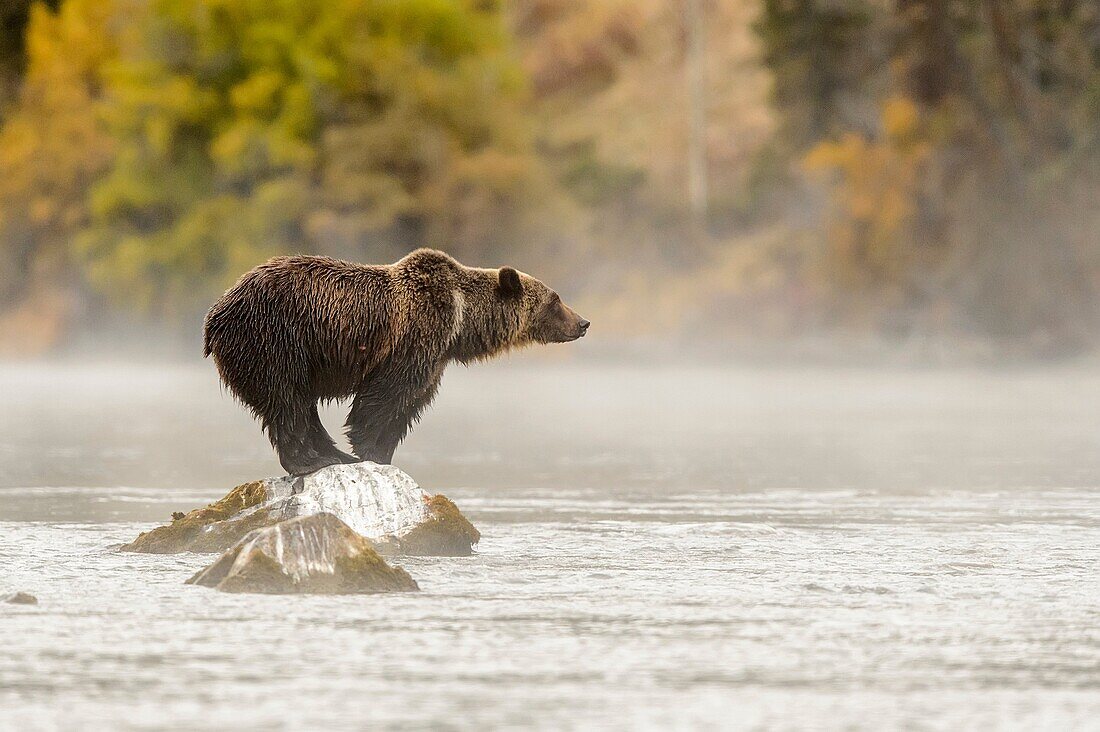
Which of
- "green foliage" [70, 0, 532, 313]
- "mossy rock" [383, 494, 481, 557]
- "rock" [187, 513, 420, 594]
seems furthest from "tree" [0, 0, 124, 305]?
"rock" [187, 513, 420, 594]

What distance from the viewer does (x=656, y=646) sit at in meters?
7.53

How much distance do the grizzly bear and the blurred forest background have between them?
92.4 ft

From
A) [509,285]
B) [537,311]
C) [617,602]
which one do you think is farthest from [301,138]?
[617,602]

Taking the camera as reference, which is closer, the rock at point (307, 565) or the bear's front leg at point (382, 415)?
the rock at point (307, 565)

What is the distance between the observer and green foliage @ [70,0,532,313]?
4809 centimetres

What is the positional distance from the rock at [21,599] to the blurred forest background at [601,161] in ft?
102

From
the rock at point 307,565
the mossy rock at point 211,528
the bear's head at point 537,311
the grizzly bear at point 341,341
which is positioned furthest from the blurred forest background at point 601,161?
the rock at point 307,565

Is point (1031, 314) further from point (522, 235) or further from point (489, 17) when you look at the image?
point (489, 17)

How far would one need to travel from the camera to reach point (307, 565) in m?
8.94

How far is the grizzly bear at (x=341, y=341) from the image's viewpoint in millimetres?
10289

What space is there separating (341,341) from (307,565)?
1870 mm

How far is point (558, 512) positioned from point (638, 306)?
1447 inches

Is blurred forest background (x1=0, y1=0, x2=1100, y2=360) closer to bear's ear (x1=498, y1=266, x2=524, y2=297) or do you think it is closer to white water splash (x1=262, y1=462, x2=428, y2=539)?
bear's ear (x1=498, y1=266, x2=524, y2=297)

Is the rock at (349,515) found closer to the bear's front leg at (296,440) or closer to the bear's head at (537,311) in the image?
the bear's front leg at (296,440)
